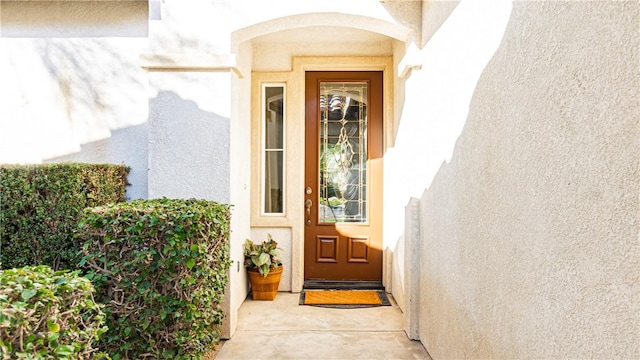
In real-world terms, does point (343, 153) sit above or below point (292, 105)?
below

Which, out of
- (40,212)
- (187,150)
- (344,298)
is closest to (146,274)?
(187,150)

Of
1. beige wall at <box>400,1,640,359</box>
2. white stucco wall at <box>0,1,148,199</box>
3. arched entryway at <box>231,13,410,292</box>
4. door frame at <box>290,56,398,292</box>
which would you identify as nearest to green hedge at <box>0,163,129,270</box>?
white stucco wall at <box>0,1,148,199</box>

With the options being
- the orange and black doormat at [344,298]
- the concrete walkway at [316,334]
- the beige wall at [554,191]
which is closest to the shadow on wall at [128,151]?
the concrete walkway at [316,334]

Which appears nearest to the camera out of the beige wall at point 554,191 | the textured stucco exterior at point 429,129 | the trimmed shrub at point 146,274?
the beige wall at point 554,191

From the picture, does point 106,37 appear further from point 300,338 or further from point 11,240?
point 300,338

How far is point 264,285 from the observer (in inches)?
179

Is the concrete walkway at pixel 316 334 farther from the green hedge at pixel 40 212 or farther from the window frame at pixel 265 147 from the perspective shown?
the green hedge at pixel 40 212

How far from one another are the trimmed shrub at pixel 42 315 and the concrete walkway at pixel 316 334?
1.85 metres

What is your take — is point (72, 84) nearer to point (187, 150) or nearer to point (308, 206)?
point (187, 150)

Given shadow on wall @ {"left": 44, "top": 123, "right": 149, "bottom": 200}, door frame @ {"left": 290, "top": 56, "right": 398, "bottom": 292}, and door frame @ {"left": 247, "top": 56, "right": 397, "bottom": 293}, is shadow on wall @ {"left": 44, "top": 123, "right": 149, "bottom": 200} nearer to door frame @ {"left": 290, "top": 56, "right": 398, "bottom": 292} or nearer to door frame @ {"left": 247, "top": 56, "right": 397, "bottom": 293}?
door frame @ {"left": 247, "top": 56, "right": 397, "bottom": 293}

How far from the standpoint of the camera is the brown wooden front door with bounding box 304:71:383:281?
5.05 m

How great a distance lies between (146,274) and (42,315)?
3.74 ft

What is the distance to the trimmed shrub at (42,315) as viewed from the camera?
1248mm

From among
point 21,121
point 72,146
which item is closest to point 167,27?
point 72,146
